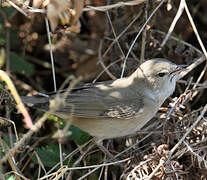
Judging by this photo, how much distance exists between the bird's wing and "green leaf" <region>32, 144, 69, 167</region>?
17.3 inches

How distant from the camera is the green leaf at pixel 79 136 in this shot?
3483mm

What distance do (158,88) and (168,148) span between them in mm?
610

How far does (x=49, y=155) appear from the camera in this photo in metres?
3.31

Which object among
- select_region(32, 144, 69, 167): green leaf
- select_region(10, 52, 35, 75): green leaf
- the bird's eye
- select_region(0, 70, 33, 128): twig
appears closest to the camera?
select_region(0, 70, 33, 128): twig

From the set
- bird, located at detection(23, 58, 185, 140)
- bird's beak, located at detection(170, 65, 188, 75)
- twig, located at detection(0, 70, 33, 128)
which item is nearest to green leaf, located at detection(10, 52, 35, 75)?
bird, located at detection(23, 58, 185, 140)

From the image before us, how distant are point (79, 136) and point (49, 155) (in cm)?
38

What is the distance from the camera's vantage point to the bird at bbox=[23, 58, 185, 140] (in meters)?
3.30

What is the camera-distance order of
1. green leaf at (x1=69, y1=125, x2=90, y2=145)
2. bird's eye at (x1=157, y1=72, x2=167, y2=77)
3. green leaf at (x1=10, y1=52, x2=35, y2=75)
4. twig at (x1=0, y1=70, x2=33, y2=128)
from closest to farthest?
twig at (x1=0, y1=70, x2=33, y2=128) < bird's eye at (x1=157, y1=72, x2=167, y2=77) < green leaf at (x1=69, y1=125, x2=90, y2=145) < green leaf at (x1=10, y1=52, x2=35, y2=75)

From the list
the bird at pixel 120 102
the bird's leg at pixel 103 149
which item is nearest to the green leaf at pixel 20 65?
the bird at pixel 120 102

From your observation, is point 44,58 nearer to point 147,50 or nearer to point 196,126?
point 147,50

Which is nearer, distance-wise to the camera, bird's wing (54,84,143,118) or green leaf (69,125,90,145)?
bird's wing (54,84,143,118)

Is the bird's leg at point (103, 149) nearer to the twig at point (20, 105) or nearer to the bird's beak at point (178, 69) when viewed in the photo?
the bird's beak at point (178, 69)

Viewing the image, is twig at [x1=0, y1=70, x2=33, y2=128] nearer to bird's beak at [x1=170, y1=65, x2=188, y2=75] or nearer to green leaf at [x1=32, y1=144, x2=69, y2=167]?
green leaf at [x1=32, y1=144, x2=69, y2=167]

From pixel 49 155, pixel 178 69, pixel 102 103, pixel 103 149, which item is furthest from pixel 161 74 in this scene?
pixel 49 155
